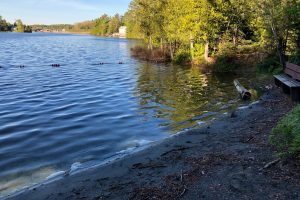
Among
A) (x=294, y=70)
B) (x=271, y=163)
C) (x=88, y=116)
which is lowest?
(x=88, y=116)

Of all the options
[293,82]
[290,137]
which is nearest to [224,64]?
[293,82]

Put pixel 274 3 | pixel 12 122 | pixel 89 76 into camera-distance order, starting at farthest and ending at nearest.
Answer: pixel 89 76, pixel 274 3, pixel 12 122

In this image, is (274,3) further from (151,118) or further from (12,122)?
(12,122)

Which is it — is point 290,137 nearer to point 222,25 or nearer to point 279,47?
point 279,47

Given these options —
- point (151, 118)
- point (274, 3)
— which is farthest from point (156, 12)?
point (151, 118)

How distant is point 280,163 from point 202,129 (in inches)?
178

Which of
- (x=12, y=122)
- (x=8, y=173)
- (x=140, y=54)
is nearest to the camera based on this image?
(x=8, y=173)

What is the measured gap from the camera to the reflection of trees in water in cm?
1477

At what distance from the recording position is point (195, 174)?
22.2 ft

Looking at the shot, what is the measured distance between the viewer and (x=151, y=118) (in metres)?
14.2

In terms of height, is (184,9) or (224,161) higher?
(184,9)

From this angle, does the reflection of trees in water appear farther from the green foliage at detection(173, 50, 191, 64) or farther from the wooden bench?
the green foliage at detection(173, 50, 191, 64)

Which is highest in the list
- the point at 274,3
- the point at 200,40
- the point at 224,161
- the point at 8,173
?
the point at 274,3

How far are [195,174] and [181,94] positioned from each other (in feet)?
43.4
